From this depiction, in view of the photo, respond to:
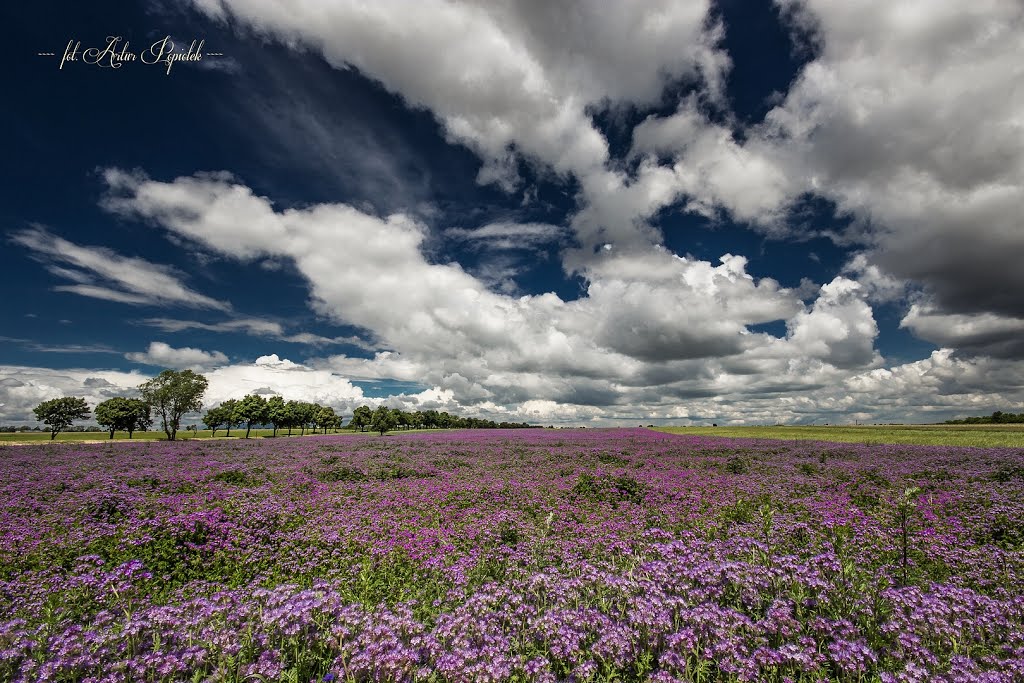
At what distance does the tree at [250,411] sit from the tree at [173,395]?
21745mm

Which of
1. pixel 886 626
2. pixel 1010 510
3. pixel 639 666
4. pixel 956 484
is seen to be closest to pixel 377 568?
pixel 639 666

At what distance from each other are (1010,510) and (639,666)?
11.8 meters

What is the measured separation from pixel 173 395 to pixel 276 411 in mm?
31067

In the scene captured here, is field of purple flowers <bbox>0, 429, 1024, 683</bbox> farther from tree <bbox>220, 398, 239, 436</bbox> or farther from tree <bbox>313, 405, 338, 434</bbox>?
tree <bbox>313, 405, 338, 434</bbox>

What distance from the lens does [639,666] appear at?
163 inches

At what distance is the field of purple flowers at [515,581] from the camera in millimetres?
4055

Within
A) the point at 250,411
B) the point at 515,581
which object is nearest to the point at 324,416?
the point at 250,411

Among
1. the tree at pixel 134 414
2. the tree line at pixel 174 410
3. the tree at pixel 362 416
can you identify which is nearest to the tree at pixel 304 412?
the tree line at pixel 174 410

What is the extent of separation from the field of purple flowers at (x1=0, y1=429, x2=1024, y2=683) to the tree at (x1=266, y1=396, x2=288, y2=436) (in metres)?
85.7

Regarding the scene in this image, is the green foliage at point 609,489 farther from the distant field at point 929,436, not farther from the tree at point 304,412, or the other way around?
the tree at point 304,412

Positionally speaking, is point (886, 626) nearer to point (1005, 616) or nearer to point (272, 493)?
point (1005, 616)

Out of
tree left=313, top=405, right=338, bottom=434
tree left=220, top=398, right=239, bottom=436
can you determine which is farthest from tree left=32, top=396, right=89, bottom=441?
tree left=313, top=405, right=338, bottom=434

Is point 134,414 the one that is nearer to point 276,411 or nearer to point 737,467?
point 276,411

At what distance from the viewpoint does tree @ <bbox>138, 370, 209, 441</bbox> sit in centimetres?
6259
